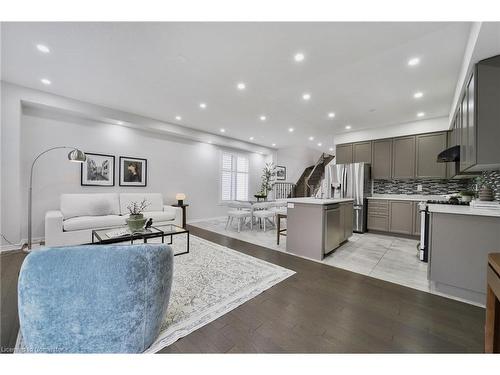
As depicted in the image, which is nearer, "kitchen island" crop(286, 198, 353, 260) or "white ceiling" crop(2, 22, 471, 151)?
"white ceiling" crop(2, 22, 471, 151)

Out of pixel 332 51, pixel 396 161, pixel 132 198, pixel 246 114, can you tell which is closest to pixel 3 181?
pixel 132 198

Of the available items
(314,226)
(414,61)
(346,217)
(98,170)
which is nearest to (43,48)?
(98,170)

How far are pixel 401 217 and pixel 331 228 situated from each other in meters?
2.53

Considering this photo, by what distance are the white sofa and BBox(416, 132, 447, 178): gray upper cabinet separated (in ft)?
19.3

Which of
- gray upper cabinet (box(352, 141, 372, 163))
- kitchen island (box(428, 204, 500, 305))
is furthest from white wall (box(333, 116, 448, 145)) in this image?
kitchen island (box(428, 204, 500, 305))

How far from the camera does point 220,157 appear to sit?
22.7ft

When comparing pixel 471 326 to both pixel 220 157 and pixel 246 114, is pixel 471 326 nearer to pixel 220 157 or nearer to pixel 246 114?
pixel 246 114

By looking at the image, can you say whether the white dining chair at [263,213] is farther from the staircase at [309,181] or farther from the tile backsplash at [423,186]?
the staircase at [309,181]

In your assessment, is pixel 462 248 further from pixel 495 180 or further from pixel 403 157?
pixel 403 157

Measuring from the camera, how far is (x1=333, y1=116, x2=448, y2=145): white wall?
14.6 ft

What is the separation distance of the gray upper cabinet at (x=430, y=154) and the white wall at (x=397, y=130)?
6.4 inches

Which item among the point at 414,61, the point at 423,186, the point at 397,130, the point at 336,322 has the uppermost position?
the point at 414,61

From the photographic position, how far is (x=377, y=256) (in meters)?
3.28

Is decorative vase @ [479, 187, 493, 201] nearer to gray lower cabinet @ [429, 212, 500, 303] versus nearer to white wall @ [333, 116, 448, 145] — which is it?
gray lower cabinet @ [429, 212, 500, 303]
